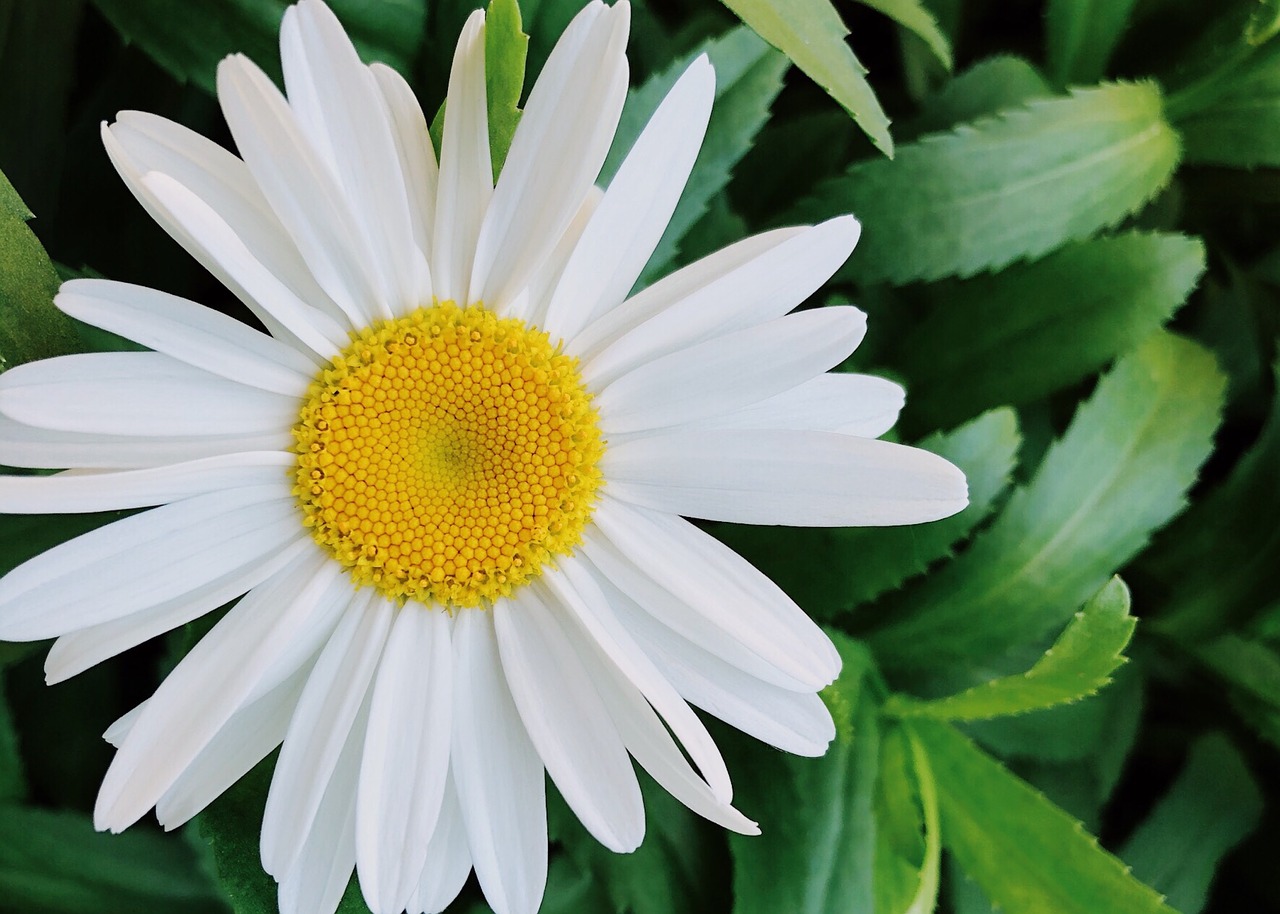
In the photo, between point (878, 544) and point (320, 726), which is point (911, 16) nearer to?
point (878, 544)

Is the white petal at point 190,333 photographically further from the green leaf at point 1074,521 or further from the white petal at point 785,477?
the green leaf at point 1074,521

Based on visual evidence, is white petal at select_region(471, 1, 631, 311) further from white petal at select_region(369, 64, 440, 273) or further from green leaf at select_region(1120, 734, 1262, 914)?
green leaf at select_region(1120, 734, 1262, 914)

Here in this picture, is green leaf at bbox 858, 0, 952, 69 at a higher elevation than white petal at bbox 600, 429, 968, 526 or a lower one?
higher

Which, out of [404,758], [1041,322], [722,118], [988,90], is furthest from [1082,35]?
[404,758]

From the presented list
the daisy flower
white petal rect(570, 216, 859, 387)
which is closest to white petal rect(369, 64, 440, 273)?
the daisy flower

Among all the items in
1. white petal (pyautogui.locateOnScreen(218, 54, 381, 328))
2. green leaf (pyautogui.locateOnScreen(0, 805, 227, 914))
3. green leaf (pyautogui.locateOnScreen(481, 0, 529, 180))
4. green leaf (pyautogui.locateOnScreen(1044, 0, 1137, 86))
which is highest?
green leaf (pyautogui.locateOnScreen(1044, 0, 1137, 86))

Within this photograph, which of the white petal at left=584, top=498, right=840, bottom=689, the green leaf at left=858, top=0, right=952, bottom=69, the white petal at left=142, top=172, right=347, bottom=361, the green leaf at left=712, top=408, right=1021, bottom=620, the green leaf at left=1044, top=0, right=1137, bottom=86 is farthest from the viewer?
the green leaf at left=1044, top=0, right=1137, bottom=86

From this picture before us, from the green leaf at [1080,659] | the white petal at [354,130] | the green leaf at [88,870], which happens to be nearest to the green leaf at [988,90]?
the green leaf at [1080,659]
